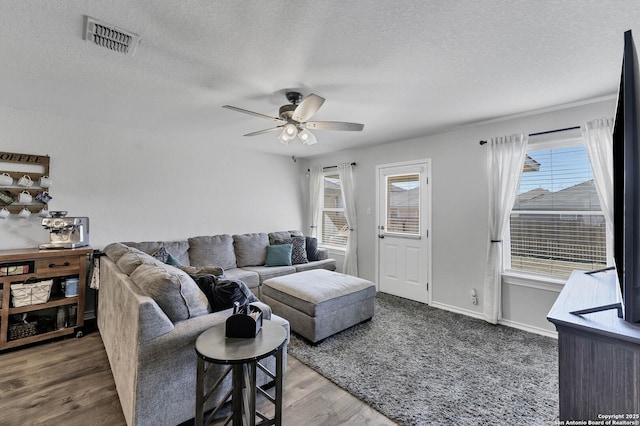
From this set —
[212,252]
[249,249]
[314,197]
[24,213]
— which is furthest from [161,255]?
[314,197]

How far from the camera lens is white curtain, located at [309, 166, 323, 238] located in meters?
5.44

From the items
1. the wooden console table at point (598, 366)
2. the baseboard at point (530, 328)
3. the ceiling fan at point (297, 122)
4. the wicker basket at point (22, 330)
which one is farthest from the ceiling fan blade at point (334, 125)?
the wicker basket at point (22, 330)

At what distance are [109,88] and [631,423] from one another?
3757mm

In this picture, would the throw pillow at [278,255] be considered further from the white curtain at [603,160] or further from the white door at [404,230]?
the white curtain at [603,160]

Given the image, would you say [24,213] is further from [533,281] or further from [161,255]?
[533,281]

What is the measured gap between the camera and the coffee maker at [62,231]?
2857mm

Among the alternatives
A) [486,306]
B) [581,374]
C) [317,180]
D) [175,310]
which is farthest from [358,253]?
[581,374]

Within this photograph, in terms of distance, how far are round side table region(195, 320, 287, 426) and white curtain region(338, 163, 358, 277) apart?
3.29 metres

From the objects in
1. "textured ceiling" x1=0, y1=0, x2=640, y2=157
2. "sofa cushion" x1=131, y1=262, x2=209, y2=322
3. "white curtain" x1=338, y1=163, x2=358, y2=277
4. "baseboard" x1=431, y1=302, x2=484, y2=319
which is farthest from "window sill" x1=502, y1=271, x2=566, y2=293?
"sofa cushion" x1=131, y1=262, x2=209, y2=322

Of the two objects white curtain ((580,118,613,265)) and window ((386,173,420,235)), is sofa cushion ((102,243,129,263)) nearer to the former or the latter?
window ((386,173,420,235))

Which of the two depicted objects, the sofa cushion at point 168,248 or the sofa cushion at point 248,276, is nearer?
the sofa cushion at point 168,248

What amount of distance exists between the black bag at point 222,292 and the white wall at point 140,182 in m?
2.27

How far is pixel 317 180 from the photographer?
544cm

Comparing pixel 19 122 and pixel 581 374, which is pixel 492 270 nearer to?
pixel 581 374
